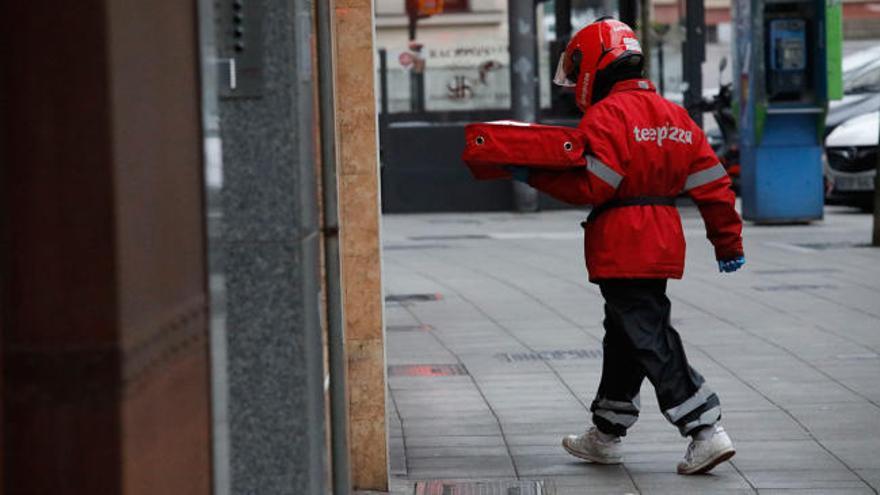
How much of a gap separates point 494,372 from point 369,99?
3.24m

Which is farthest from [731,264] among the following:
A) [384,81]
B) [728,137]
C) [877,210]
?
[728,137]

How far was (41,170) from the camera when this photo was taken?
8.00 ft

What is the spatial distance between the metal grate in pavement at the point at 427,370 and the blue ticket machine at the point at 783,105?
1057 centimetres

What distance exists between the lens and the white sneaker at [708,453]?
6.47 metres

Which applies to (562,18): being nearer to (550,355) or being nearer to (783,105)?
(783,105)

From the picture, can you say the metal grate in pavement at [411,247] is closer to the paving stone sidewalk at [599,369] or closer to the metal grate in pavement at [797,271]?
the paving stone sidewalk at [599,369]

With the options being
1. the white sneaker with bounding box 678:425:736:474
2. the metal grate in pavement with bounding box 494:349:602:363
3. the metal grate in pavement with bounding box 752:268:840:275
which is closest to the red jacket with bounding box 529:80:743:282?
the white sneaker with bounding box 678:425:736:474

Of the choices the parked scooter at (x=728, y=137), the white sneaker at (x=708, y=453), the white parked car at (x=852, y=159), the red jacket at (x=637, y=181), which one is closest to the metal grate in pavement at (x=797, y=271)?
the white parked car at (x=852, y=159)

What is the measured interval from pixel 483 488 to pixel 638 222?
3.41ft

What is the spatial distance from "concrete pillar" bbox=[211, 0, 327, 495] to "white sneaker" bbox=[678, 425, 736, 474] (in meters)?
2.57

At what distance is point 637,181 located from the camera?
6.51m

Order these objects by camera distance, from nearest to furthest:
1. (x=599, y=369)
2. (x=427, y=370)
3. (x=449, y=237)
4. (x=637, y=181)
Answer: (x=637, y=181)
(x=599, y=369)
(x=427, y=370)
(x=449, y=237)

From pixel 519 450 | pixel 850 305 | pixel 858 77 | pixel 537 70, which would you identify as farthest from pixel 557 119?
pixel 519 450

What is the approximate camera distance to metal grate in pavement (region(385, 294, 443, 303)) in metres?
12.9
